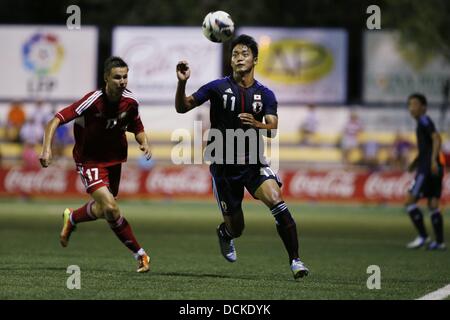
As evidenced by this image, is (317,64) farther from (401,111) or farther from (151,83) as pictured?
(151,83)

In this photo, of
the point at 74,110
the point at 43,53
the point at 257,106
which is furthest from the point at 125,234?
the point at 43,53

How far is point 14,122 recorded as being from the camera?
32188 mm

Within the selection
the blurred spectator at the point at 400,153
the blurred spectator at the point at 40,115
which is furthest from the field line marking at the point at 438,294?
the blurred spectator at the point at 40,115

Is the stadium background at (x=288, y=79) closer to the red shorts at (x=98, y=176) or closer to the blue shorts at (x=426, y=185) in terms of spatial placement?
the blue shorts at (x=426, y=185)

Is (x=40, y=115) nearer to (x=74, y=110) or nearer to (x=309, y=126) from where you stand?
(x=309, y=126)

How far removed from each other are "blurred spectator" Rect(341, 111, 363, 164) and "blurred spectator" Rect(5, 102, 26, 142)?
10.3m

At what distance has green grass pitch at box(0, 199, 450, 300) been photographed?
8.88 m

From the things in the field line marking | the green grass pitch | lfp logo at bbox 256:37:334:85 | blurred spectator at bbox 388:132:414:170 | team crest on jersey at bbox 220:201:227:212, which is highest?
lfp logo at bbox 256:37:334:85

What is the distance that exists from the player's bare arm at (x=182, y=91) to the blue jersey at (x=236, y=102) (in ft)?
0.88

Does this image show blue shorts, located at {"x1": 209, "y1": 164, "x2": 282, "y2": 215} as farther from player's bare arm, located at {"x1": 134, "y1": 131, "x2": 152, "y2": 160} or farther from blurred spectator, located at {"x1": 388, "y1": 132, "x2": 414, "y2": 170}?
blurred spectator, located at {"x1": 388, "y1": 132, "x2": 414, "y2": 170}

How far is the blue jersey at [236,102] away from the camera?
1017 cm

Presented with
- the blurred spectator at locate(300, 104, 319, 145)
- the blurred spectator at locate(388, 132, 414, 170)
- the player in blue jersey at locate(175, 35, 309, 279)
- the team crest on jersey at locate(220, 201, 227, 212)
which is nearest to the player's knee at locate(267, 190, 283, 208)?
the player in blue jersey at locate(175, 35, 309, 279)

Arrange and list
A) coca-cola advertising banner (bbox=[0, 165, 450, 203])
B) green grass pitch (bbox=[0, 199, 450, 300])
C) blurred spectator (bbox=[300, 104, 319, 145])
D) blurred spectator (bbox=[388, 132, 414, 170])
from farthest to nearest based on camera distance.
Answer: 1. blurred spectator (bbox=[300, 104, 319, 145])
2. blurred spectator (bbox=[388, 132, 414, 170])
3. coca-cola advertising banner (bbox=[0, 165, 450, 203])
4. green grass pitch (bbox=[0, 199, 450, 300])

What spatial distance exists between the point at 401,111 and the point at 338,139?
8.06ft
